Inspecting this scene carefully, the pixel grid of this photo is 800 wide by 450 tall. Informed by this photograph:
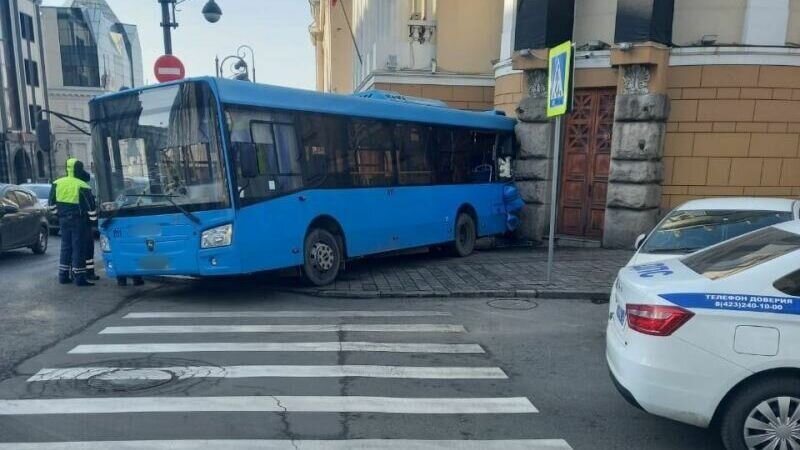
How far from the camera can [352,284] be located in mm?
9555

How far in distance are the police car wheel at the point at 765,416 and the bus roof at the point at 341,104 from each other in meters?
6.77

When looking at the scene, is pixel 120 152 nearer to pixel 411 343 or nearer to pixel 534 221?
pixel 411 343

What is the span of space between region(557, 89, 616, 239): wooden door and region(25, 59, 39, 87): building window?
51.1 metres

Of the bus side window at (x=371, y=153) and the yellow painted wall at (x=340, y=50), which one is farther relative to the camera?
the yellow painted wall at (x=340, y=50)

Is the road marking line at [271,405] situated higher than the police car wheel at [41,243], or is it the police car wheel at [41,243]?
the road marking line at [271,405]

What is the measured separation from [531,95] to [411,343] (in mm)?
8939

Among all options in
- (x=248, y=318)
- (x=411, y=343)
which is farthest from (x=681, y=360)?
(x=248, y=318)

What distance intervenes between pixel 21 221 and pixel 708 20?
50.8ft

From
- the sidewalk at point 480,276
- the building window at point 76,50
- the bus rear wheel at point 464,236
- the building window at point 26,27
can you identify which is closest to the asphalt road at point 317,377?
the sidewalk at point 480,276

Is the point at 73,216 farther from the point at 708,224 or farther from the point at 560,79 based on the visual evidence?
the point at 708,224

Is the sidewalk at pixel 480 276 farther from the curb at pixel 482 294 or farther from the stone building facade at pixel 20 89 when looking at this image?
the stone building facade at pixel 20 89

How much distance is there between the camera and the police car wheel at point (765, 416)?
3.45 metres

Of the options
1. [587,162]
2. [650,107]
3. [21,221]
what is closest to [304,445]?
[650,107]

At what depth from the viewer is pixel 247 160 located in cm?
781
